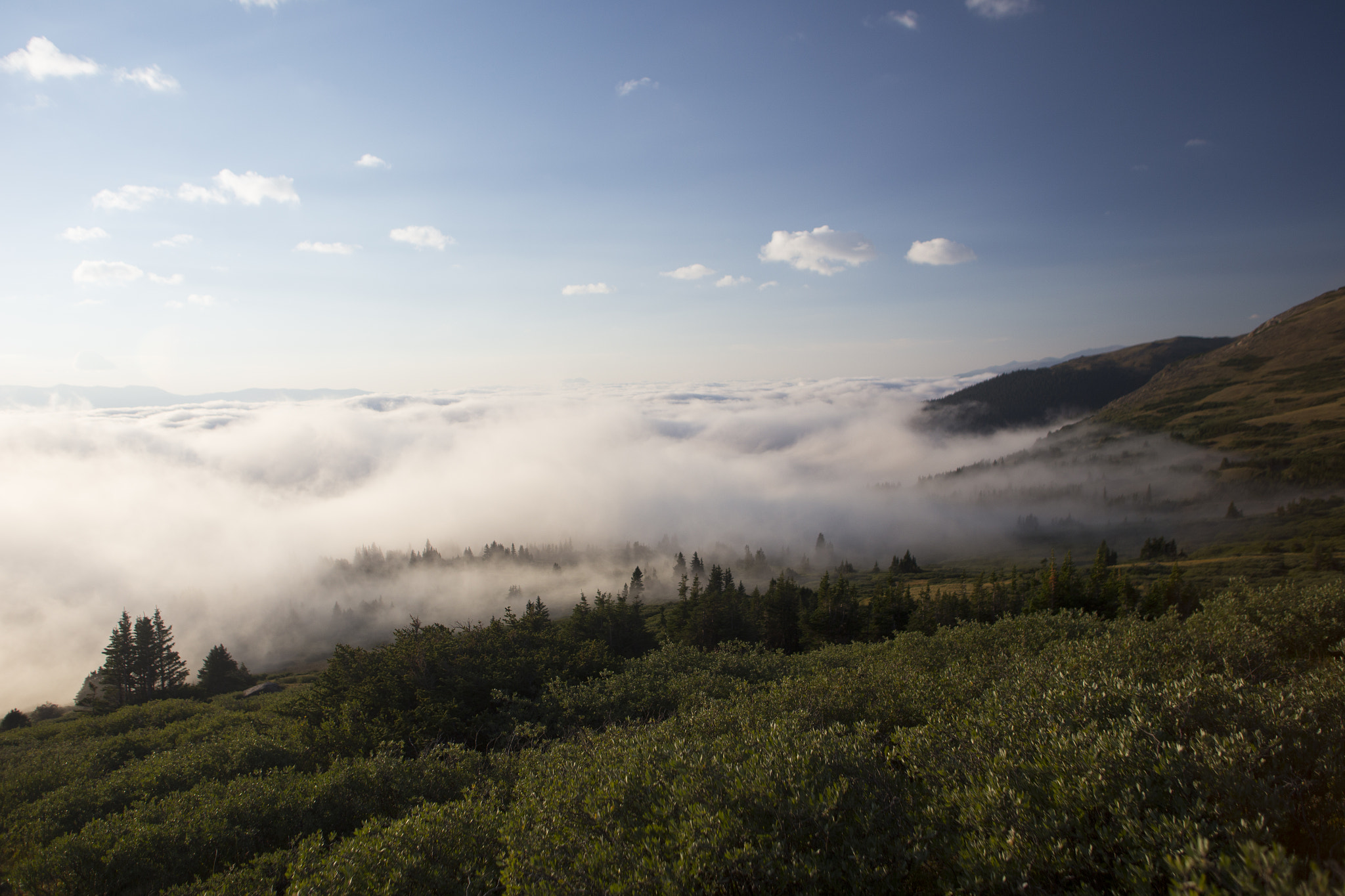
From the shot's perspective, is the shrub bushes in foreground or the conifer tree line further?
the conifer tree line

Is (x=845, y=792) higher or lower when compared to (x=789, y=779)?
lower

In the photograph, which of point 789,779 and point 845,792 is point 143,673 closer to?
point 789,779

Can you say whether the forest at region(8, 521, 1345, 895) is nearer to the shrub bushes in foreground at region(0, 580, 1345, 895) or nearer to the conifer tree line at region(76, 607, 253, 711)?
the shrub bushes in foreground at region(0, 580, 1345, 895)

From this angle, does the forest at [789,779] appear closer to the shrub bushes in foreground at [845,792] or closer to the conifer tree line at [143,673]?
the shrub bushes in foreground at [845,792]

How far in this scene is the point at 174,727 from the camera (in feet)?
192

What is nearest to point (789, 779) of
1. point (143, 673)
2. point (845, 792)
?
point (845, 792)

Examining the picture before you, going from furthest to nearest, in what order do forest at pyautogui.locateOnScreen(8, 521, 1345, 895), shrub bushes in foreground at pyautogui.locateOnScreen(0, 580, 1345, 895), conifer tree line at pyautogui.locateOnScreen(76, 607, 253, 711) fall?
1. conifer tree line at pyautogui.locateOnScreen(76, 607, 253, 711)
2. forest at pyautogui.locateOnScreen(8, 521, 1345, 895)
3. shrub bushes in foreground at pyautogui.locateOnScreen(0, 580, 1345, 895)

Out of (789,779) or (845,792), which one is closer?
(845,792)

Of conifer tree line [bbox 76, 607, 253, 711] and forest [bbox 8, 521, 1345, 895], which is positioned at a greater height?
forest [bbox 8, 521, 1345, 895]

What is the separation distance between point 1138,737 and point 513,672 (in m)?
53.7

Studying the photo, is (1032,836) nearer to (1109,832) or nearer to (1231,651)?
(1109,832)

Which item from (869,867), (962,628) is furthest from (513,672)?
(869,867)

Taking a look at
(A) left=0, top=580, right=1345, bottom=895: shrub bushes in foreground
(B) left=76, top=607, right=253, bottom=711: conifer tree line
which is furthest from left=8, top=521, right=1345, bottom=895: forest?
(B) left=76, top=607, right=253, bottom=711: conifer tree line

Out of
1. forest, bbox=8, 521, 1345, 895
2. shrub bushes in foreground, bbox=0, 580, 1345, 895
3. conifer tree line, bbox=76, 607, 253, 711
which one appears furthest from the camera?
conifer tree line, bbox=76, 607, 253, 711
